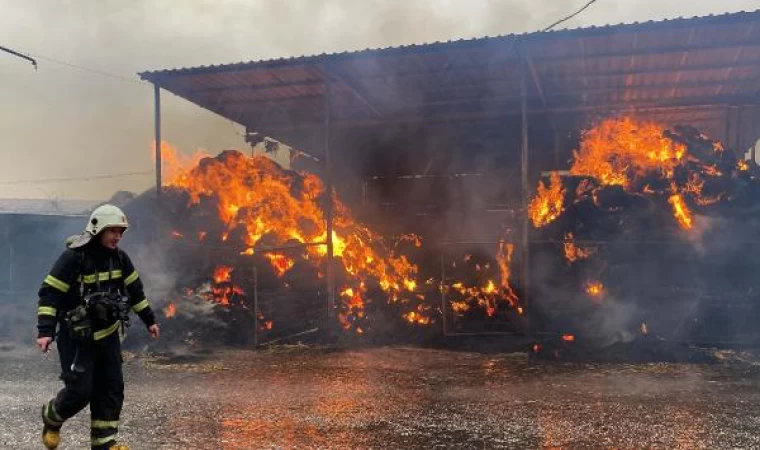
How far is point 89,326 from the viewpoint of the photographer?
4133 mm

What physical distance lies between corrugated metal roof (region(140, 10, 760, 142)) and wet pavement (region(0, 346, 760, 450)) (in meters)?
4.85

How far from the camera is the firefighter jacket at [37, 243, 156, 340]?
4145 millimetres

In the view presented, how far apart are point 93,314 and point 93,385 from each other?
579 mm

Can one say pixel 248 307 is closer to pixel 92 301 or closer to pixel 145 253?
pixel 145 253

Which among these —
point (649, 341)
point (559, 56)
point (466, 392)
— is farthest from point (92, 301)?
point (559, 56)

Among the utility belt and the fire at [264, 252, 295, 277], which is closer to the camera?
the utility belt

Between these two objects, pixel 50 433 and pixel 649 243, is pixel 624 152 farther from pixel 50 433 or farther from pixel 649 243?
pixel 50 433

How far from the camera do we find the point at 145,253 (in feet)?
37.8

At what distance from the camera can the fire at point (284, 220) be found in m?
11.2

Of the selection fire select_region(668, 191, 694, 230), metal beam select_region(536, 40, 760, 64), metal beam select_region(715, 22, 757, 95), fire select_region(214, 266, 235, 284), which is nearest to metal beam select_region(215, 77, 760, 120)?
metal beam select_region(715, 22, 757, 95)

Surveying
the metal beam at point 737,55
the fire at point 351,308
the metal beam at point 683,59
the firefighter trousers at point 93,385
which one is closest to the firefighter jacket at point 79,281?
the firefighter trousers at point 93,385

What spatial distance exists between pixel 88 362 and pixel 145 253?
7.85 meters

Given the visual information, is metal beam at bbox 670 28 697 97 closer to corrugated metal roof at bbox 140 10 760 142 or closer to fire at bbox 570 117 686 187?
corrugated metal roof at bbox 140 10 760 142

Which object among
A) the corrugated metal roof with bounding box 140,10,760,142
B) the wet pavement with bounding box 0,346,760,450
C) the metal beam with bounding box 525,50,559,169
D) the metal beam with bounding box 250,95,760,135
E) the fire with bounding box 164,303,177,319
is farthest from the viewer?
the metal beam with bounding box 250,95,760,135
